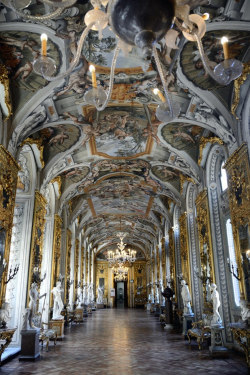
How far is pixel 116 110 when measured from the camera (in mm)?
11227

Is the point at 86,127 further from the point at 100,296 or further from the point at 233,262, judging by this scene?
the point at 100,296

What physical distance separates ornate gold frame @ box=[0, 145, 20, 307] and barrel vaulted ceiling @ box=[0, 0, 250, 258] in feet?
2.27

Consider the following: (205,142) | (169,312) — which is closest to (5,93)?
(205,142)

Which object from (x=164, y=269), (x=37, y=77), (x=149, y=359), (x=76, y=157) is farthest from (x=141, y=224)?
(x=37, y=77)

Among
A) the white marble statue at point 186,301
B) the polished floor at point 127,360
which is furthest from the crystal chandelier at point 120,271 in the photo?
the polished floor at point 127,360

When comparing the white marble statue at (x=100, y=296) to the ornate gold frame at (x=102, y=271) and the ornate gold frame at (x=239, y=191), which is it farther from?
the ornate gold frame at (x=239, y=191)

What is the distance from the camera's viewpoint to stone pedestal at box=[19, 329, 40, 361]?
358 inches

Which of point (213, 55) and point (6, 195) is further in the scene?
point (6, 195)

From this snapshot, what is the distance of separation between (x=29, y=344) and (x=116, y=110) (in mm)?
8175

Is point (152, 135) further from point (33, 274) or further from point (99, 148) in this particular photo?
point (33, 274)

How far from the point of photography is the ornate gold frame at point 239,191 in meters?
8.12

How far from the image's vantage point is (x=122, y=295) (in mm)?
44625

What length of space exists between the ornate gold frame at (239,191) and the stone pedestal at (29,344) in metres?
6.20

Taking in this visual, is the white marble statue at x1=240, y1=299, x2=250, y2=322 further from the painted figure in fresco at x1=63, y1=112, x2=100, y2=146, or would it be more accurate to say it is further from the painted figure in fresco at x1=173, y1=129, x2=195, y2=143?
the painted figure in fresco at x1=63, y1=112, x2=100, y2=146
